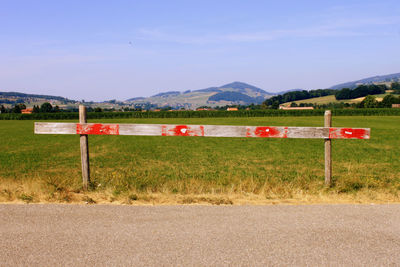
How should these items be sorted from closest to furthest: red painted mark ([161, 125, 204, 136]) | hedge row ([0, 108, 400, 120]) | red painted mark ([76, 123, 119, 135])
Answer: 1. red painted mark ([161, 125, 204, 136])
2. red painted mark ([76, 123, 119, 135])
3. hedge row ([0, 108, 400, 120])

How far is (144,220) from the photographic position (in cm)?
445

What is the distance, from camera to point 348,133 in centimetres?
610

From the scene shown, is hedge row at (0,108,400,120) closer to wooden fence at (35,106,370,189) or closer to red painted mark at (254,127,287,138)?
wooden fence at (35,106,370,189)

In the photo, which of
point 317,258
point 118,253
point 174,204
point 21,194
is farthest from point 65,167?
point 317,258

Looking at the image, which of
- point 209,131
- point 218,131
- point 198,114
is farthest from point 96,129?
point 198,114

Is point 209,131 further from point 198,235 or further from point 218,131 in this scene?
point 198,235

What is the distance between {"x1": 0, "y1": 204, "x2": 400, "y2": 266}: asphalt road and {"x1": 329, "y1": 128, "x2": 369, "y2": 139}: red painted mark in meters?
1.46

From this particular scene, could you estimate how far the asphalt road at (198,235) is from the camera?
3.26 metres

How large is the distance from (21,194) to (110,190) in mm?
1484

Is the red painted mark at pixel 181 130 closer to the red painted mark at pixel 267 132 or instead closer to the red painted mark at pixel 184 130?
the red painted mark at pixel 184 130

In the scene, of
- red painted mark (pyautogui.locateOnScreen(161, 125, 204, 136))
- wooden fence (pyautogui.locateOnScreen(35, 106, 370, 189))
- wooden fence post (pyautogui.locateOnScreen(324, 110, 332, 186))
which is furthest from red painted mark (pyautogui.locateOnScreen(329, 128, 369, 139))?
red painted mark (pyautogui.locateOnScreen(161, 125, 204, 136))

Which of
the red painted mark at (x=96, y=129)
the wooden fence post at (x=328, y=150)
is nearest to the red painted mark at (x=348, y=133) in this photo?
the wooden fence post at (x=328, y=150)

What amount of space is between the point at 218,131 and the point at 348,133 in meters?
2.41

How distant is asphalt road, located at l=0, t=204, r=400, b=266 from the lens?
3.26m
